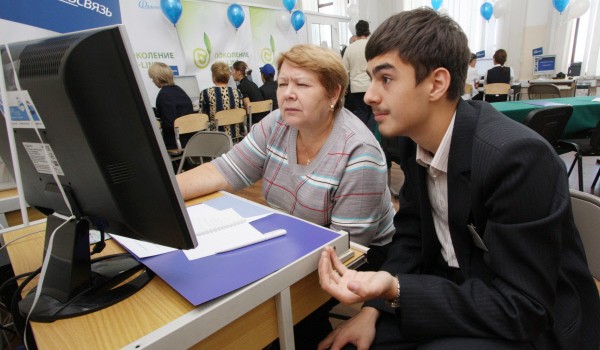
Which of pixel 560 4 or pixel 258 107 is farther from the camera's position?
pixel 560 4

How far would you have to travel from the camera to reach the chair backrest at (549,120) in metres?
2.42

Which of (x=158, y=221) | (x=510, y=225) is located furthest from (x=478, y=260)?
(x=158, y=221)

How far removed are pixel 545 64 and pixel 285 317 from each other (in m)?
8.44

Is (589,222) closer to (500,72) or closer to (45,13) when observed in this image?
(45,13)

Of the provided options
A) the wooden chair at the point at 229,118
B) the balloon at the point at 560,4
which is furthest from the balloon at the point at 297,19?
the balloon at the point at 560,4

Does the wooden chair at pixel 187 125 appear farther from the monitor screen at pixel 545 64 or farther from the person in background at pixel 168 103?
the monitor screen at pixel 545 64

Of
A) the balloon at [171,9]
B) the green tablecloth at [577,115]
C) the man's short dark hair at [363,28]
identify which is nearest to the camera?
the green tablecloth at [577,115]

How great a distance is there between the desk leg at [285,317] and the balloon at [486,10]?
28.6 ft

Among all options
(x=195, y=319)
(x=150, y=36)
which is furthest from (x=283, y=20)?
(x=195, y=319)

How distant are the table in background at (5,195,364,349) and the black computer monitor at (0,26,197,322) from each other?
0.12ft

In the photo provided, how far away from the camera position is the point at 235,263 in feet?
2.35

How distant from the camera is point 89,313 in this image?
64 cm

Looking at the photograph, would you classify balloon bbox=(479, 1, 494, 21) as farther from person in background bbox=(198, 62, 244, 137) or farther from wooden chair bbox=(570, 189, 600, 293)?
wooden chair bbox=(570, 189, 600, 293)

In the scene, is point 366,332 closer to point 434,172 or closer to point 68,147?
point 434,172
